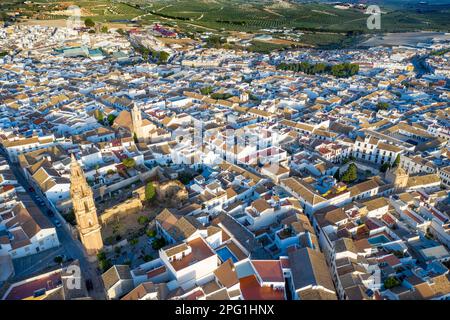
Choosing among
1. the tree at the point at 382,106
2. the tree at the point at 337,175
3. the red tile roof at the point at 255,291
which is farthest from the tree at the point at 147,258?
the tree at the point at 382,106

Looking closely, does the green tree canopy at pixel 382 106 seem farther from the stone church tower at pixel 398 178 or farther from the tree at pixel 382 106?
the stone church tower at pixel 398 178

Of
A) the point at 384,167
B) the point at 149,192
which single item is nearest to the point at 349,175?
the point at 384,167

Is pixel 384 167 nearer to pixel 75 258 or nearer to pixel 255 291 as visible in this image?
pixel 255 291

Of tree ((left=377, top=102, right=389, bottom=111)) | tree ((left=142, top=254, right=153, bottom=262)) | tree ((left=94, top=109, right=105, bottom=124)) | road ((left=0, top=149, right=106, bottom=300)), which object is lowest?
road ((left=0, top=149, right=106, bottom=300))

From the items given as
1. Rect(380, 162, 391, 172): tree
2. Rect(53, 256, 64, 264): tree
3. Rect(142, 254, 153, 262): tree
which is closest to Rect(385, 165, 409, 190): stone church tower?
Rect(380, 162, 391, 172): tree

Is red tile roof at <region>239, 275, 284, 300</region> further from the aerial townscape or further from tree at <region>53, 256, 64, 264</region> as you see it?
tree at <region>53, 256, 64, 264</region>
